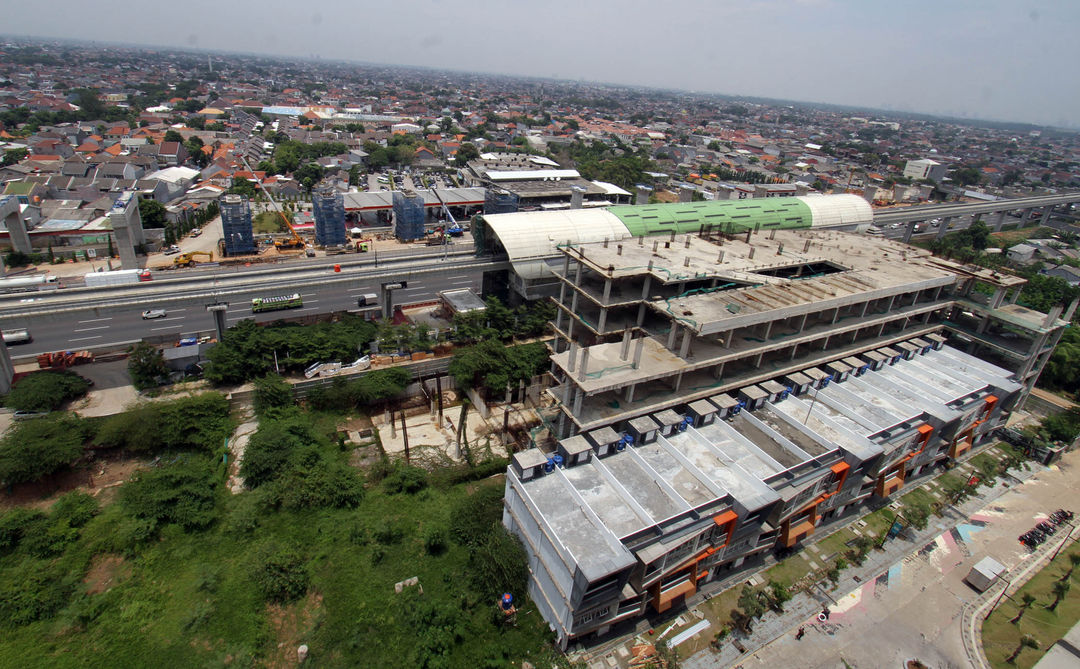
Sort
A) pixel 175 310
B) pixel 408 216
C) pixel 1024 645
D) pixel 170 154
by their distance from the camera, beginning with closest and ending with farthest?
pixel 1024 645 → pixel 175 310 → pixel 408 216 → pixel 170 154

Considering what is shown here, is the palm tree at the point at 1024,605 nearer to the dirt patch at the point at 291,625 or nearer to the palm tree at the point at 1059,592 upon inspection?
the palm tree at the point at 1059,592

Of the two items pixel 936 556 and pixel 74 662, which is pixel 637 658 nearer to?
pixel 936 556

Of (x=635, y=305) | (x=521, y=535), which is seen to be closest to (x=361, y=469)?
(x=521, y=535)

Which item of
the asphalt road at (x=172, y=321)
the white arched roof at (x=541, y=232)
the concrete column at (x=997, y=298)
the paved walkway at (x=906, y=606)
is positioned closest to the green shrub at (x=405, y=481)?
the paved walkway at (x=906, y=606)

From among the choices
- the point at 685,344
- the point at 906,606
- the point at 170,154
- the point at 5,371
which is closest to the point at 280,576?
the point at 685,344

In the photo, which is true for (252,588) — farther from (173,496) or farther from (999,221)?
(999,221)

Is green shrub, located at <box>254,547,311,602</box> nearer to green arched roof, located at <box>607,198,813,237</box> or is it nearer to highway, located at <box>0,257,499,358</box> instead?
highway, located at <box>0,257,499,358</box>

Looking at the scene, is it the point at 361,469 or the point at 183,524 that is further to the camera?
the point at 361,469
